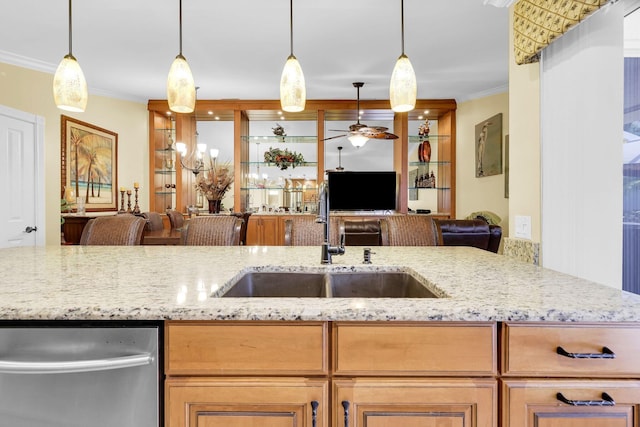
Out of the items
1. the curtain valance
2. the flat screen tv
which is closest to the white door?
the flat screen tv

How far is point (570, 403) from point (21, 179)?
4575mm

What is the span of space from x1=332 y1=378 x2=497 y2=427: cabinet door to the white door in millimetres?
3930

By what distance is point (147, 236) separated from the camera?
3295 mm

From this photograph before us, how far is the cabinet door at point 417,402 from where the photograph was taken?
0.87m

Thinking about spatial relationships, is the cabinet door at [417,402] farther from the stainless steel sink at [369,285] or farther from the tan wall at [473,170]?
the tan wall at [473,170]

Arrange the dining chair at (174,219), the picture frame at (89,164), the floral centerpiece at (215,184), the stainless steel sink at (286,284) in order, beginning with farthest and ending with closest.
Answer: the picture frame at (89,164) < the dining chair at (174,219) < the floral centerpiece at (215,184) < the stainless steel sink at (286,284)

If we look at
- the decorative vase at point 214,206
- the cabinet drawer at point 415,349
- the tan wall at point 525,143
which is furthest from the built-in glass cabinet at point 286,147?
the cabinet drawer at point 415,349

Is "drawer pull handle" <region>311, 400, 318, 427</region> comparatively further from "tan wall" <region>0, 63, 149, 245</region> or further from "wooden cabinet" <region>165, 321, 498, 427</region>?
"tan wall" <region>0, 63, 149, 245</region>

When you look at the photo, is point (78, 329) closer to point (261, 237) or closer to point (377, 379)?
point (377, 379)

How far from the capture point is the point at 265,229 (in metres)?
5.65

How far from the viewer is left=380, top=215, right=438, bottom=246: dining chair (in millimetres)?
2256

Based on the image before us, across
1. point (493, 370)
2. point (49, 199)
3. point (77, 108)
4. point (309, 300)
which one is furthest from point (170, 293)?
point (49, 199)

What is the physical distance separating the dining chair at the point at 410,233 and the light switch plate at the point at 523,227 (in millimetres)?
573

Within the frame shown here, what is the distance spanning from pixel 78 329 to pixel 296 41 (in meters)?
3.36
